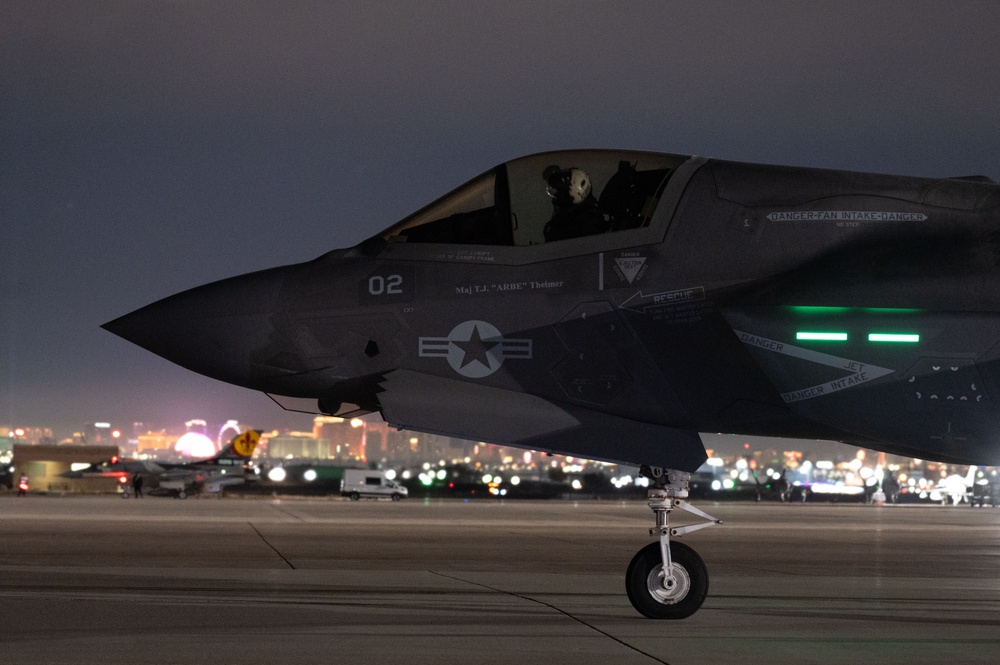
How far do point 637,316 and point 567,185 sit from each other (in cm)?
120

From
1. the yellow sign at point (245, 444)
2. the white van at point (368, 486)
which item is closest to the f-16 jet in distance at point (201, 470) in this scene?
the yellow sign at point (245, 444)

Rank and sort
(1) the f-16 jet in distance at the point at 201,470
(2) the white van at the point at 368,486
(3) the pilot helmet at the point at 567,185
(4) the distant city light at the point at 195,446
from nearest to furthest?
(3) the pilot helmet at the point at 567,185
(2) the white van at the point at 368,486
(1) the f-16 jet in distance at the point at 201,470
(4) the distant city light at the point at 195,446

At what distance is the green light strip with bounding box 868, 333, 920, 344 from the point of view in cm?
835

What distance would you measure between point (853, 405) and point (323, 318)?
13.5 feet

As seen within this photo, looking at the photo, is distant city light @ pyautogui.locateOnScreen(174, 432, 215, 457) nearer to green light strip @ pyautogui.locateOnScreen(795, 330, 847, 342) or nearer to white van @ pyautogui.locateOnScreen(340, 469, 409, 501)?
white van @ pyautogui.locateOnScreen(340, 469, 409, 501)

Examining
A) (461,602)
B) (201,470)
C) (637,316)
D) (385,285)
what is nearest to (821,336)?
(637,316)

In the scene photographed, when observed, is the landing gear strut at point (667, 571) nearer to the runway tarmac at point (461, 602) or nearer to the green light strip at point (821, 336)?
the runway tarmac at point (461, 602)

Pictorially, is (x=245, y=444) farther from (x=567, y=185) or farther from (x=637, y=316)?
(x=637, y=316)

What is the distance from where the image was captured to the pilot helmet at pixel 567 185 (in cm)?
899

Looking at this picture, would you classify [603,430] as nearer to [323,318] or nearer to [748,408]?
[748,408]

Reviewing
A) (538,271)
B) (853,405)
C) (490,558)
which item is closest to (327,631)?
(538,271)

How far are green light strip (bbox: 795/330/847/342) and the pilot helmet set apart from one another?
2003mm

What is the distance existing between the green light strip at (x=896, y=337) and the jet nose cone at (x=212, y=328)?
15.0 feet

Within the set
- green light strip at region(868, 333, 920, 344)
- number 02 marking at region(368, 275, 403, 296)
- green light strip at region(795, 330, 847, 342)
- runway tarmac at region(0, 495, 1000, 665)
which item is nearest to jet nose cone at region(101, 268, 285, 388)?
number 02 marking at region(368, 275, 403, 296)
